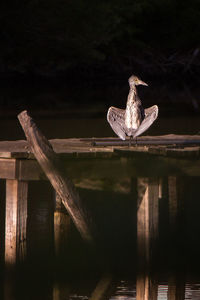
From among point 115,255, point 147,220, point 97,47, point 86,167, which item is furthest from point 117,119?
point 97,47

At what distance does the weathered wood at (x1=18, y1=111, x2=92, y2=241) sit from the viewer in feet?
32.3

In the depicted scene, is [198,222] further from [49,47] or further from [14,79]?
[14,79]

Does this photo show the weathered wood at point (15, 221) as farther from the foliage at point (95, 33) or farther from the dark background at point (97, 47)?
the foliage at point (95, 33)

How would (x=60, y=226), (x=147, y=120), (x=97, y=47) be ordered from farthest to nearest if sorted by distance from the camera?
(x=97, y=47) < (x=60, y=226) < (x=147, y=120)

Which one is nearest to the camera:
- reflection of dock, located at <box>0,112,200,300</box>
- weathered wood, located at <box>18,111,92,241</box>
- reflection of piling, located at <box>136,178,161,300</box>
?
weathered wood, located at <box>18,111,92,241</box>

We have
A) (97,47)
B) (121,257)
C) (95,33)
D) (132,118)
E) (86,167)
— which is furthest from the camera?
(97,47)

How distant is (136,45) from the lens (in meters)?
58.2

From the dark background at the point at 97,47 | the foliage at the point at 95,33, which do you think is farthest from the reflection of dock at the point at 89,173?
the foliage at the point at 95,33

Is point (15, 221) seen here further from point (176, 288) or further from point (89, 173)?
point (176, 288)

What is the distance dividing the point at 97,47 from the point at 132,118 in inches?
1777

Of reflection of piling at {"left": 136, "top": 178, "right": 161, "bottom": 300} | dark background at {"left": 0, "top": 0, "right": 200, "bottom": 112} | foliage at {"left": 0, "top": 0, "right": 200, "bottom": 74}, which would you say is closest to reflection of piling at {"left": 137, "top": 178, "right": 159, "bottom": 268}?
reflection of piling at {"left": 136, "top": 178, "right": 161, "bottom": 300}

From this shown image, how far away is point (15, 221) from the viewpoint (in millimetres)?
10250

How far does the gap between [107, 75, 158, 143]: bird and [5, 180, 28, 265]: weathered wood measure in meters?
1.40

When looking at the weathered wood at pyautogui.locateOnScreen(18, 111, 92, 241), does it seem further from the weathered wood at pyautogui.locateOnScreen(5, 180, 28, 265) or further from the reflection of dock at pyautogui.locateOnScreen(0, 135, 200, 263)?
the weathered wood at pyautogui.locateOnScreen(5, 180, 28, 265)
